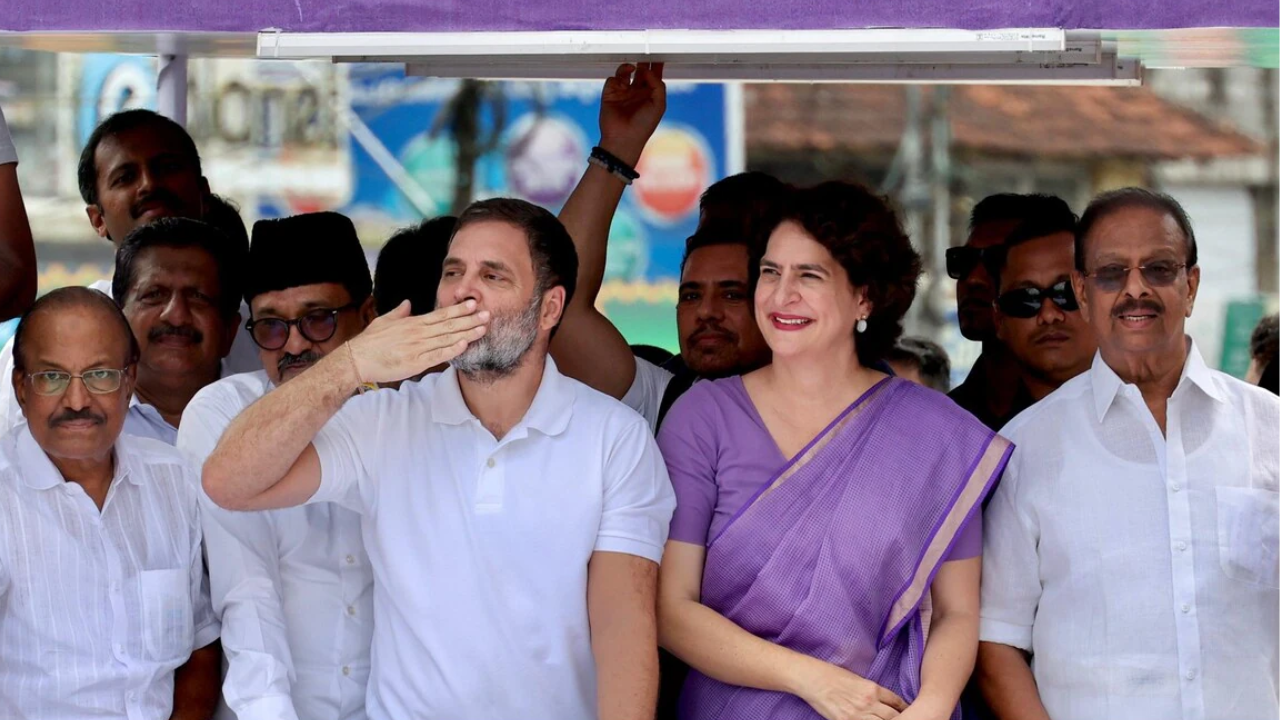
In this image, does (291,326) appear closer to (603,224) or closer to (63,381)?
(63,381)

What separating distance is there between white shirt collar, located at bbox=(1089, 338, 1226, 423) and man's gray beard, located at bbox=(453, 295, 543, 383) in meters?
1.13

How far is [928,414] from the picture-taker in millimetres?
3051

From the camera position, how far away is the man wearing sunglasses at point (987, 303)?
13.1 feet

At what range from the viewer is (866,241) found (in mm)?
3072

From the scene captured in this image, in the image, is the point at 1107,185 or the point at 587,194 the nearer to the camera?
the point at 587,194

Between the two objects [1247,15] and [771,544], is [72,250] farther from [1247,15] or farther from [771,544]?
[1247,15]

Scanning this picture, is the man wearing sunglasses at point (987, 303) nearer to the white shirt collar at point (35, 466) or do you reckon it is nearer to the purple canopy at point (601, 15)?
the purple canopy at point (601, 15)

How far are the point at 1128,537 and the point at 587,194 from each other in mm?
1429

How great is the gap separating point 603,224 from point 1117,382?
48.1 inches

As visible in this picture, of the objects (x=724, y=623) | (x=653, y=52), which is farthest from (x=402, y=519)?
(x=653, y=52)

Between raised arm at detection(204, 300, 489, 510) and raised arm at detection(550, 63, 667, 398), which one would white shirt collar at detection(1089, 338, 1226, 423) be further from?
raised arm at detection(204, 300, 489, 510)

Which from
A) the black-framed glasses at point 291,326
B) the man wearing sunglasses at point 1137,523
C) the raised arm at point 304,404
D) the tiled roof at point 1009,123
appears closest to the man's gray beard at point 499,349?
the raised arm at point 304,404

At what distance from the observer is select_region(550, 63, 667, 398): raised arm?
3.54 meters

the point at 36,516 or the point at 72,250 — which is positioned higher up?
the point at 72,250
